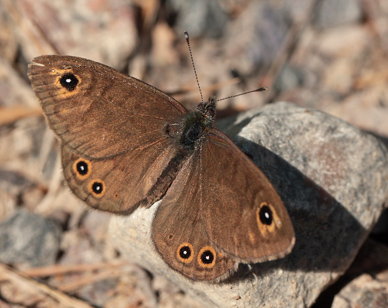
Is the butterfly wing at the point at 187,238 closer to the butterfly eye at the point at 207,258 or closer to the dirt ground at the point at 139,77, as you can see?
the butterfly eye at the point at 207,258

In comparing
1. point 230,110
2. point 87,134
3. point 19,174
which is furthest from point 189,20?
point 87,134

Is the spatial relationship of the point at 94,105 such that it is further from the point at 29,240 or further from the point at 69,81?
the point at 29,240

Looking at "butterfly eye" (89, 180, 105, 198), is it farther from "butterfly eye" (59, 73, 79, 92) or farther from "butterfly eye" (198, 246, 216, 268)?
"butterfly eye" (198, 246, 216, 268)

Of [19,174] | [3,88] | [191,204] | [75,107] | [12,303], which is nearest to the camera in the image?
[191,204]

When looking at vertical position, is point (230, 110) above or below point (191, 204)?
above

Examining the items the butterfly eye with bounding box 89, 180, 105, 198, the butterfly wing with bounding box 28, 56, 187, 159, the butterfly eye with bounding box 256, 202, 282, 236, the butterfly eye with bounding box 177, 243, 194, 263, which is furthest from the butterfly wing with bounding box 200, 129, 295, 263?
the butterfly eye with bounding box 89, 180, 105, 198

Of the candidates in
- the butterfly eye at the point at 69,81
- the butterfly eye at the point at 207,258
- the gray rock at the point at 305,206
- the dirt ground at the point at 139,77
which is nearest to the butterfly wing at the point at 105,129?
the butterfly eye at the point at 69,81

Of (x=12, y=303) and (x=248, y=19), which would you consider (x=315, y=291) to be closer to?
(x=12, y=303)

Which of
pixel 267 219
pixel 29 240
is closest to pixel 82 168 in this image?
pixel 267 219
